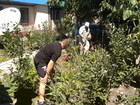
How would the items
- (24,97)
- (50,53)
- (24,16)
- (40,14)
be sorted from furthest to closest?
(40,14) < (24,16) < (50,53) < (24,97)

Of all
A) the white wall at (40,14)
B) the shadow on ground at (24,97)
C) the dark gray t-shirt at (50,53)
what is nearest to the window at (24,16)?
the white wall at (40,14)

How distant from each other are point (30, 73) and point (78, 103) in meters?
2.38

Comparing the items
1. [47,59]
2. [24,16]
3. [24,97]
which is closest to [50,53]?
[47,59]

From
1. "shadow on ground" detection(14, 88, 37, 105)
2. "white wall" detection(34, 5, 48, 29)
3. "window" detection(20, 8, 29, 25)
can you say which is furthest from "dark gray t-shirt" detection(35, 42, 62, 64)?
"white wall" detection(34, 5, 48, 29)

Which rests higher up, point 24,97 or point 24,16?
point 24,16

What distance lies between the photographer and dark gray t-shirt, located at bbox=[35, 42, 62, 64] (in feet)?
13.4

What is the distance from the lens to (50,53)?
166 inches

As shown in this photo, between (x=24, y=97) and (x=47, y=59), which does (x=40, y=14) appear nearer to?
(x=47, y=59)

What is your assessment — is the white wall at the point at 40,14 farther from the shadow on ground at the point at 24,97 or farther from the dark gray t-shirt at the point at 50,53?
the shadow on ground at the point at 24,97

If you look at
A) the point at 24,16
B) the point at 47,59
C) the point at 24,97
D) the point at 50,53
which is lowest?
the point at 47,59

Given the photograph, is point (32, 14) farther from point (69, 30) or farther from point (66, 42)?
point (66, 42)

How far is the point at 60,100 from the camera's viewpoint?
10.2 ft

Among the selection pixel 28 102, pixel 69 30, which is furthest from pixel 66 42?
pixel 69 30

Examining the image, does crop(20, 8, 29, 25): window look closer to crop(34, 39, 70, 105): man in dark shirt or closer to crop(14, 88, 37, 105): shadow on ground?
crop(34, 39, 70, 105): man in dark shirt
